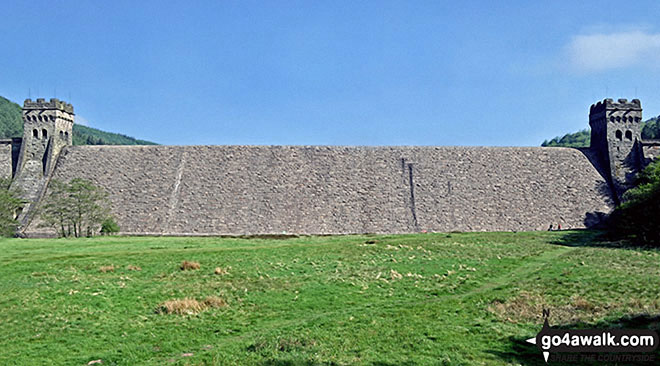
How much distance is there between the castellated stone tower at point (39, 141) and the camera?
65062 millimetres

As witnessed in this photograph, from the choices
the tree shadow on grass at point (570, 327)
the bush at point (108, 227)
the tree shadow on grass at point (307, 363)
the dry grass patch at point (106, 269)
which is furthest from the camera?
the bush at point (108, 227)

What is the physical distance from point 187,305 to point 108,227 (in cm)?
4066

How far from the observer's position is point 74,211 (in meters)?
56.0

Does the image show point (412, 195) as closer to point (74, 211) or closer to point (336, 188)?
point (336, 188)

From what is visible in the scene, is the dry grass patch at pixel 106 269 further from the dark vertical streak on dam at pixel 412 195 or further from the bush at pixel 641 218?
the bush at pixel 641 218

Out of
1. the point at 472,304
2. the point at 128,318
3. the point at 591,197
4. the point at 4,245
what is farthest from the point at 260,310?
the point at 591,197

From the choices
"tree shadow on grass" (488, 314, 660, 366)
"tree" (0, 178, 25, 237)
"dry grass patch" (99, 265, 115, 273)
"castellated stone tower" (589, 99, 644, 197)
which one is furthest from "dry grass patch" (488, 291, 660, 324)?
"castellated stone tower" (589, 99, 644, 197)

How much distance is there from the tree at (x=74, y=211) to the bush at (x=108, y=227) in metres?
0.54

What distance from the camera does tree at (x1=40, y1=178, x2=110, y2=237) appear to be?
55625 mm

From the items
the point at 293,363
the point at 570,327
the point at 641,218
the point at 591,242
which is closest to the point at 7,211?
the point at 293,363

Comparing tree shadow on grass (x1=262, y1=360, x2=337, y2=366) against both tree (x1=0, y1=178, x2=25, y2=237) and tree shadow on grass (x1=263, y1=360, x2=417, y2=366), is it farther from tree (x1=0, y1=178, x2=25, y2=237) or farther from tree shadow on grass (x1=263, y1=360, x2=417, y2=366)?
tree (x1=0, y1=178, x2=25, y2=237)

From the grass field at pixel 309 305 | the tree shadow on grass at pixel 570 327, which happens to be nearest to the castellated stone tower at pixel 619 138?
the grass field at pixel 309 305

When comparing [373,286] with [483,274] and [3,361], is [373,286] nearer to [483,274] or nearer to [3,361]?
[483,274]

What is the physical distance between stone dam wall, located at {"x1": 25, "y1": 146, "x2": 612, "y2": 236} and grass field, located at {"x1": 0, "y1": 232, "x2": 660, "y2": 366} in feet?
84.5
